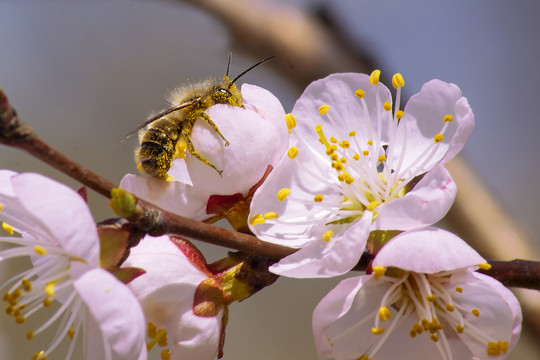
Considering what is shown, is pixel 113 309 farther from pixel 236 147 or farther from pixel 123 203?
pixel 236 147

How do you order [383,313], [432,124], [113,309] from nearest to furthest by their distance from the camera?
[113,309] → [383,313] → [432,124]

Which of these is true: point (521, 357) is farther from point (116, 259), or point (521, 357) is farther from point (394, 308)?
point (116, 259)

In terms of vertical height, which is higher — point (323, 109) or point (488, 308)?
point (323, 109)

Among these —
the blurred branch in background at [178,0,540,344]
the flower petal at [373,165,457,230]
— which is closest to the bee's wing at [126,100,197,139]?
the flower petal at [373,165,457,230]

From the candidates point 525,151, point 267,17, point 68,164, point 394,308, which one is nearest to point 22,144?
point 68,164

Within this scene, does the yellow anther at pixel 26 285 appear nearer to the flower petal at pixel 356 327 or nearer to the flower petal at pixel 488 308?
the flower petal at pixel 356 327

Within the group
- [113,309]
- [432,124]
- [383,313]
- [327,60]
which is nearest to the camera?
[113,309]

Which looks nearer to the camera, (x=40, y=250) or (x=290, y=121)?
(x=40, y=250)

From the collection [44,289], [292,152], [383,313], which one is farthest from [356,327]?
[44,289]
